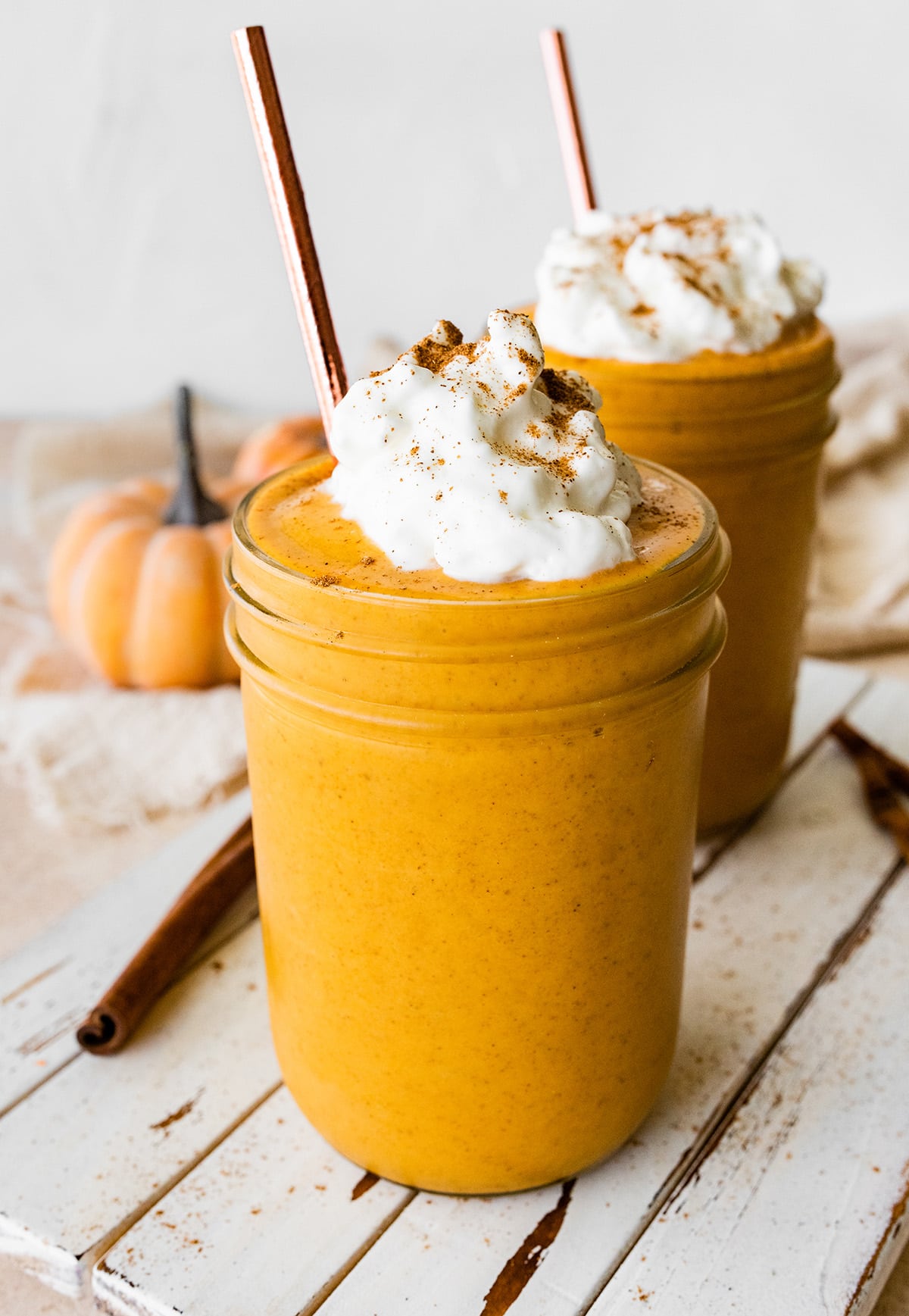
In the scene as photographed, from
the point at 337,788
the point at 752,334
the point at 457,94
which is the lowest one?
the point at 337,788

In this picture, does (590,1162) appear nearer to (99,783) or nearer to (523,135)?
(99,783)

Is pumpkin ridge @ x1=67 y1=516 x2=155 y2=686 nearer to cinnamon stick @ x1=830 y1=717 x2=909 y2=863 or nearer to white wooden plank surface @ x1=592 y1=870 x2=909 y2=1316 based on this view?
cinnamon stick @ x1=830 y1=717 x2=909 y2=863

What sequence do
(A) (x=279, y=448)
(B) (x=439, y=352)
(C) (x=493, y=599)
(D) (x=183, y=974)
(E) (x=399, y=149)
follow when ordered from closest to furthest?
1. (C) (x=493, y=599)
2. (B) (x=439, y=352)
3. (D) (x=183, y=974)
4. (A) (x=279, y=448)
5. (E) (x=399, y=149)

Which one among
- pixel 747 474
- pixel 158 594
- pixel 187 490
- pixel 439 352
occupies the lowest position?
pixel 158 594

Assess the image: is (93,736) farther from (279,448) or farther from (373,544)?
(373,544)

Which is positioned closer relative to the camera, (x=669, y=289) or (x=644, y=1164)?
(x=644, y=1164)

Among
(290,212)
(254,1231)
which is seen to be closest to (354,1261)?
(254,1231)

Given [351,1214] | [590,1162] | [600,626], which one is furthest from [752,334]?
[351,1214]

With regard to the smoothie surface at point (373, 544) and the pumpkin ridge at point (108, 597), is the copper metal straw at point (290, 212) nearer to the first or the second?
the smoothie surface at point (373, 544)

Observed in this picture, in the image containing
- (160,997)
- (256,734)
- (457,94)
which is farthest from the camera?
(457,94)
